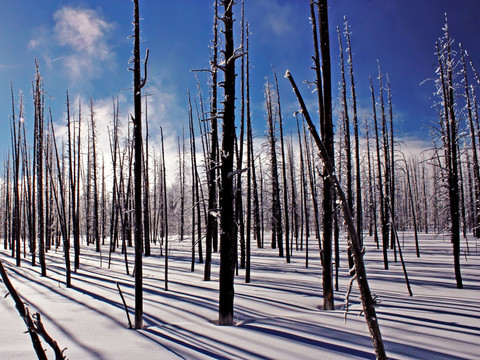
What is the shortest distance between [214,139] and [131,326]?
792 cm

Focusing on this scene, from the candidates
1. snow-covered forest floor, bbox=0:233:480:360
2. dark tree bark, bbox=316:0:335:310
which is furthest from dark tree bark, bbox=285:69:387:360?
dark tree bark, bbox=316:0:335:310

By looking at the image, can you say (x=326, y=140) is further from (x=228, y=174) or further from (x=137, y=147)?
(x=137, y=147)

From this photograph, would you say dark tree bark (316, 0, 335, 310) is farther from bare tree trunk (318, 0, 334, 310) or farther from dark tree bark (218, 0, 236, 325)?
dark tree bark (218, 0, 236, 325)

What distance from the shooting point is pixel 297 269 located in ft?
52.9

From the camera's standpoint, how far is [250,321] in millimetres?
6473

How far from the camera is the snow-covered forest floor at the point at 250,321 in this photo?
183 inches

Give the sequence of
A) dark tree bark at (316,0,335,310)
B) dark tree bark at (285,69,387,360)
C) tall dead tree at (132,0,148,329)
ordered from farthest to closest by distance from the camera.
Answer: dark tree bark at (316,0,335,310)
tall dead tree at (132,0,148,329)
dark tree bark at (285,69,387,360)

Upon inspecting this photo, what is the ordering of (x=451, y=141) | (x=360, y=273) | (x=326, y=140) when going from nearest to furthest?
(x=360, y=273) < (x=326, y=140) < (x=451, y=141)

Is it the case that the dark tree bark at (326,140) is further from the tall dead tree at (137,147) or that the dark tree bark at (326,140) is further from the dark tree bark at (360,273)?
the dark tree bark at (360,273)

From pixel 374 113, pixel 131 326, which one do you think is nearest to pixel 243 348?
pixel 131 326

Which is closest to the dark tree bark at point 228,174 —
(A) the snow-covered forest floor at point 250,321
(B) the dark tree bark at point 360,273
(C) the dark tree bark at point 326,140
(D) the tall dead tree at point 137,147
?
(A) the snow-covered forest floor at point 250,321

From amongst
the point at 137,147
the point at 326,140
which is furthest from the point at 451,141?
the point at 137,147

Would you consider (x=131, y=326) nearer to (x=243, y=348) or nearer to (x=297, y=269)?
(x=243, y=348)

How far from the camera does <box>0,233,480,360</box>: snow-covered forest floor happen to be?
466cm
